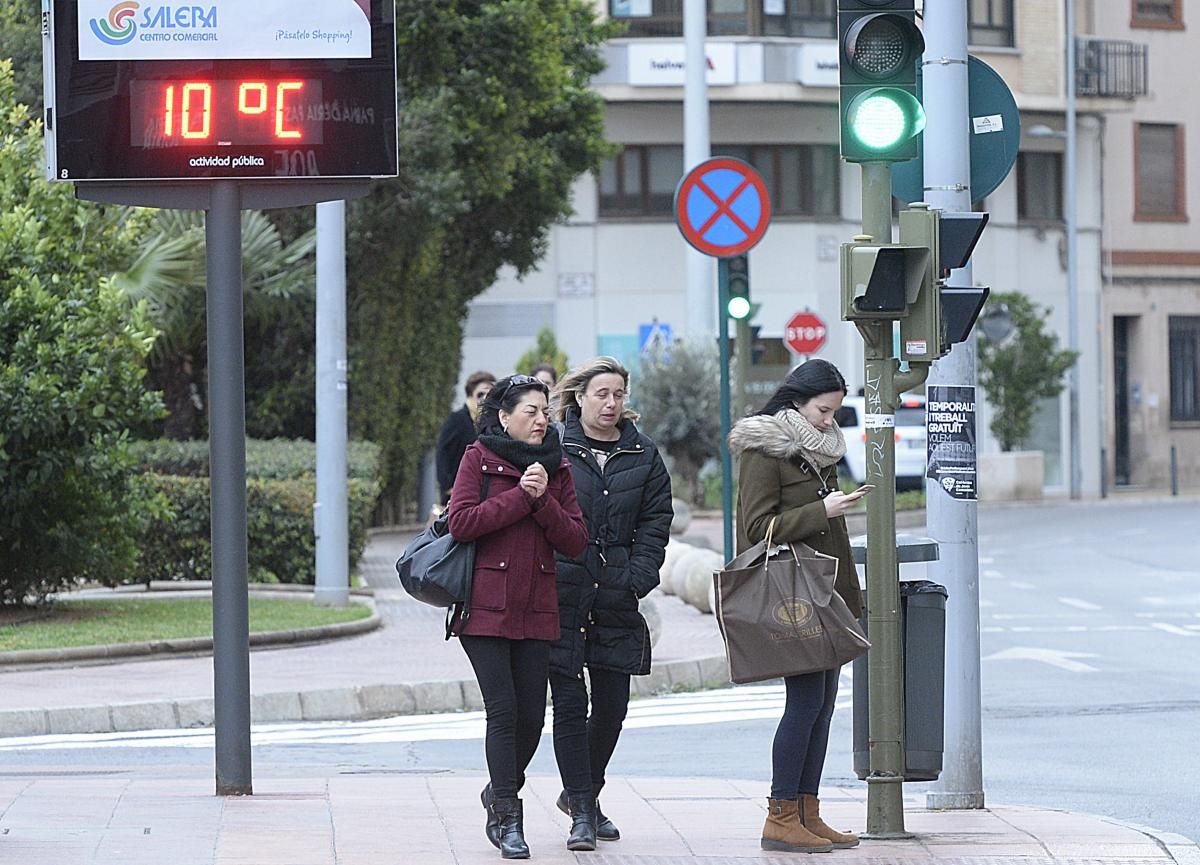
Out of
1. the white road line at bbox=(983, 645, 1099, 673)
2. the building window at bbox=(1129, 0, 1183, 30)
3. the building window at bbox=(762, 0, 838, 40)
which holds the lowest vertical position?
the white road line at bbox=(983, 645, 1099, 673)

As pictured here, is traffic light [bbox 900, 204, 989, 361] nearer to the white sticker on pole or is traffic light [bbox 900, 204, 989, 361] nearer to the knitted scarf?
the knitted scarf

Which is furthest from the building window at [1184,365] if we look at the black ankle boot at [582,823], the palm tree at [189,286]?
the black ankle boot at [582,823]

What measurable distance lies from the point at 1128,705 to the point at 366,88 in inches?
263

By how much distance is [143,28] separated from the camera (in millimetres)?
8508

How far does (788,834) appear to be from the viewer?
754cm

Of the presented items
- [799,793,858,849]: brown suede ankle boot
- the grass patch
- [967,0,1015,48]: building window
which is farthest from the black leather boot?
[967,0,1015,48]: building window

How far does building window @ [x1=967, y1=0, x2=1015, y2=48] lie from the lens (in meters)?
43.7

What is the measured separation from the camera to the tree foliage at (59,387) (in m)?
15.4

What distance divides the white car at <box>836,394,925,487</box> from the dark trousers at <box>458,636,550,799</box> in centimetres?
2970

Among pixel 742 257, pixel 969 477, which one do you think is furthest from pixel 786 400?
pixel 742 257

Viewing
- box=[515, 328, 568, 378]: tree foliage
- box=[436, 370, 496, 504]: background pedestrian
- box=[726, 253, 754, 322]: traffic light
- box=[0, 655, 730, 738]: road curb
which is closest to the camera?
box=[0, 655, 730, 738]: road curb

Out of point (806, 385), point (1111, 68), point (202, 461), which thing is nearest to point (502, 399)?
point (806, 385)

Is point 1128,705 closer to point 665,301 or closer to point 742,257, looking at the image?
point 742,257

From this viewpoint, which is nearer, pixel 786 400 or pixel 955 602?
pixel 786 400
